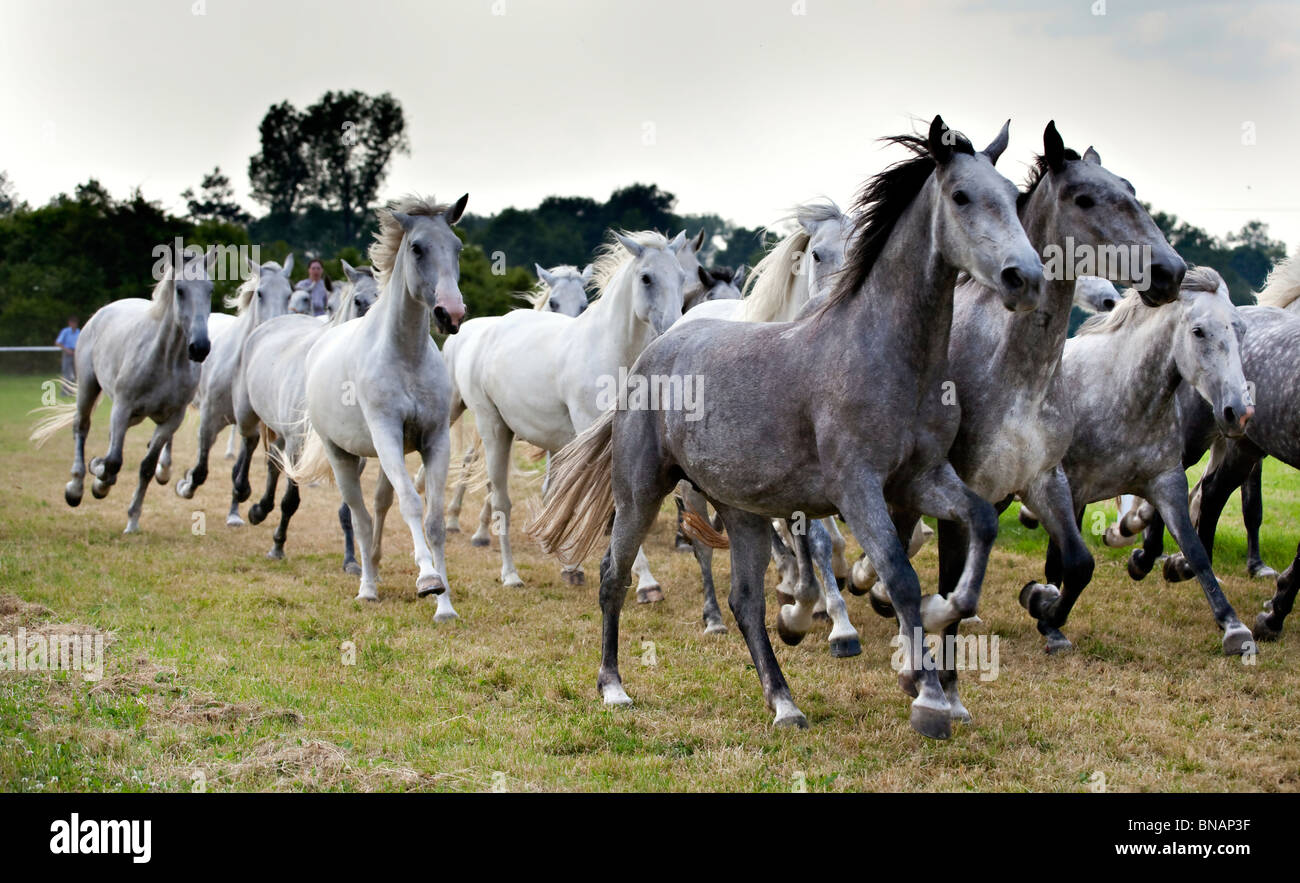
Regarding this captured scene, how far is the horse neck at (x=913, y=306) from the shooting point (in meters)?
4.56

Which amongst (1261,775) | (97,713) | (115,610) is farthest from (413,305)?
(1261,775)

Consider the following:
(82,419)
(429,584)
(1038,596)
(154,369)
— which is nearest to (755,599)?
(1038,596)

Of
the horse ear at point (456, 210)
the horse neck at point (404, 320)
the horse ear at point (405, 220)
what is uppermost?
the horse ear at point (456, 210)

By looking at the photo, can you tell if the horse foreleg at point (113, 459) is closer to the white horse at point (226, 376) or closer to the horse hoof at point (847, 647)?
the white horse at point (226, 376)

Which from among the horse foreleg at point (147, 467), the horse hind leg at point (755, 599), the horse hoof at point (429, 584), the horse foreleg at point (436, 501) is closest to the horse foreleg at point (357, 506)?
the horse foreleg at point (436, 501)

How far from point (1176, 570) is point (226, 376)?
8268 mm

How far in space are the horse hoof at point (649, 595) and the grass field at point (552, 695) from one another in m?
0.11

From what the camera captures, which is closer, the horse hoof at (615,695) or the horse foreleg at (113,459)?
the horse hoof at (615,695)

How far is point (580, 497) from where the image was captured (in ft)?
19.9

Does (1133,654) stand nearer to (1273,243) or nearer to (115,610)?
(115,610)

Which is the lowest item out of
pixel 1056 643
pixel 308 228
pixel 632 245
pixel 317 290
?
pixel 1056 643

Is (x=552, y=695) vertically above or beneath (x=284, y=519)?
beneath

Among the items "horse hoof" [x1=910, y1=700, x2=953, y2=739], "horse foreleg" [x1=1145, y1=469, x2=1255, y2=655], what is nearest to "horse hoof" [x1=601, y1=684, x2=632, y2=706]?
"horse hoof" [x1=910, y1=700, x2=953, y2=739]

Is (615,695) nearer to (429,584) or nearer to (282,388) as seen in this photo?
(429,584)
